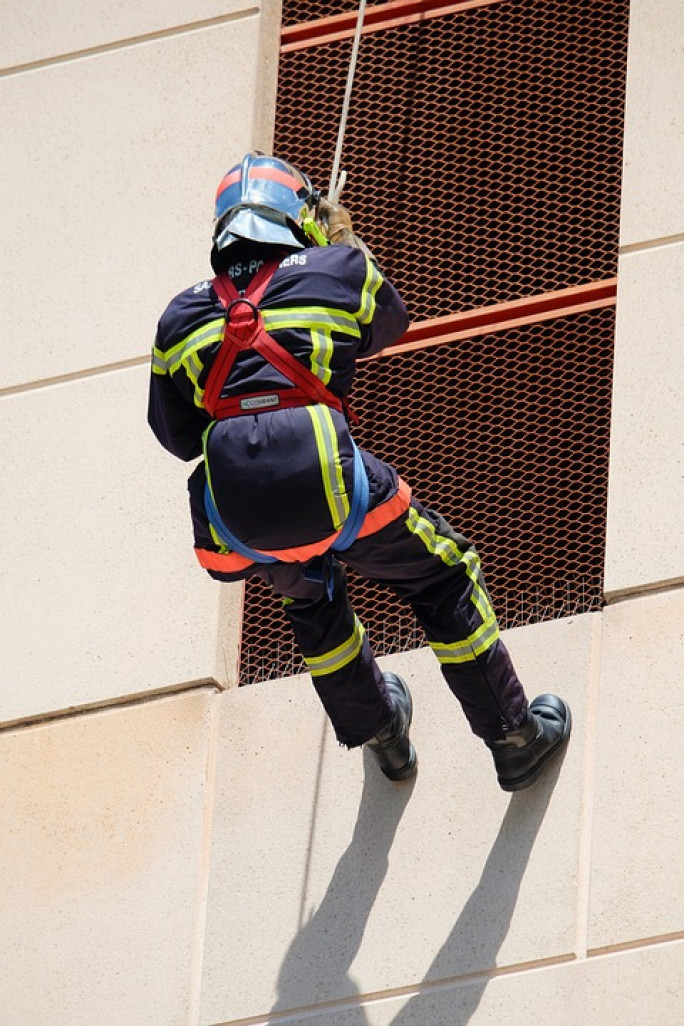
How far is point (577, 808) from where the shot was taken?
5738 millimetres

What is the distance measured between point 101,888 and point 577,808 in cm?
144

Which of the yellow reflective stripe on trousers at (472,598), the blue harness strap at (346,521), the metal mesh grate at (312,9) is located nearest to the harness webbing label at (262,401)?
the blue harness strap at (346,521)

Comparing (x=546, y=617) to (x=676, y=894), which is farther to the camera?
(x=546, y=617)

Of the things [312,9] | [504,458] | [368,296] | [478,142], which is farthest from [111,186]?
[368,296]

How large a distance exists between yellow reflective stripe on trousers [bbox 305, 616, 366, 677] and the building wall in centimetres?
65

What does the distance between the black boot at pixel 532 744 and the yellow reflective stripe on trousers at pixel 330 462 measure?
95 cm

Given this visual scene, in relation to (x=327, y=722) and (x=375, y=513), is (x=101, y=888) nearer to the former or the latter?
(x=327, y=722)

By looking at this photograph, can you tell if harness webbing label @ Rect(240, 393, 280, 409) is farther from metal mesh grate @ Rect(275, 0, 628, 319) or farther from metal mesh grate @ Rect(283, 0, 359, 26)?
metal mesh grate @ Rect(283, 0, 359, 26)

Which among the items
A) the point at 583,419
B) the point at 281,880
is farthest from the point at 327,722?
the point at 583,419

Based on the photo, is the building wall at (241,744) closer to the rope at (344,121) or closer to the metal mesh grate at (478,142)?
the metal mesh grate at (478,142)

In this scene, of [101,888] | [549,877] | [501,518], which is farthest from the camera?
[501,518]

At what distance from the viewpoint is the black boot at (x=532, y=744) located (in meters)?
5.67

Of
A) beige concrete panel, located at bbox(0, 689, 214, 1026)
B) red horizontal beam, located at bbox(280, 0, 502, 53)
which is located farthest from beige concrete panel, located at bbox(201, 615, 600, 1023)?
red horizontal beam, located at bbox(280, 0, 502, 53)

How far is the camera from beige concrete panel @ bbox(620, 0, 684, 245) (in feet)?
22.3
